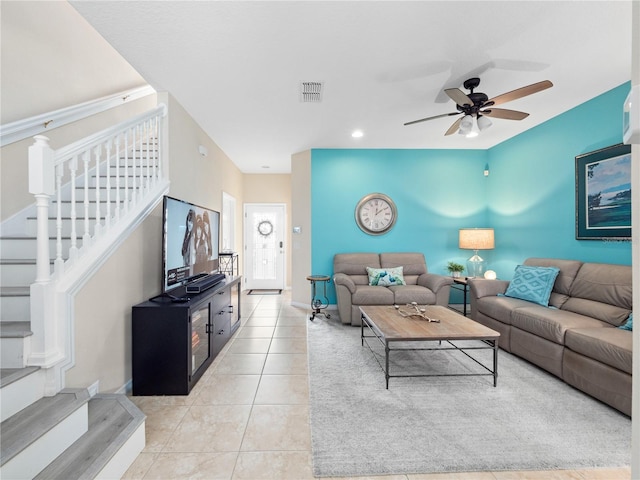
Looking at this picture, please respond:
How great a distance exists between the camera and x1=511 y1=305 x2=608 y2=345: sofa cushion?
2463 millimetres

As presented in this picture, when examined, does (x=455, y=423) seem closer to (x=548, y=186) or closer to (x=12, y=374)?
(x=12, y=374)

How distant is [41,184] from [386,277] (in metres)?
3.88

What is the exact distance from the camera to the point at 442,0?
1822 mm

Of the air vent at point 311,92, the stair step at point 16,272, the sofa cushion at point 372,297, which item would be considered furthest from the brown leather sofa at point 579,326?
the stair step at point 16,272

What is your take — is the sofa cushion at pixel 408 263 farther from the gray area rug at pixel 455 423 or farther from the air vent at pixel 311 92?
the air vent at pixel 311 92

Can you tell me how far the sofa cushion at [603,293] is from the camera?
8.27ft

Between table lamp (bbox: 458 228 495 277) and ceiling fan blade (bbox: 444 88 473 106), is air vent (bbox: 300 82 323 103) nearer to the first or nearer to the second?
ceiling fan blade (bbox: 444 88 473 106)

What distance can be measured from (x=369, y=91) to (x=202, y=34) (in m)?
1.60

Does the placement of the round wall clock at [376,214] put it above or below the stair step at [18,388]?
above

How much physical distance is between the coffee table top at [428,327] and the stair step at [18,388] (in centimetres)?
218

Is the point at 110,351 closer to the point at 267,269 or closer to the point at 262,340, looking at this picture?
the point at 262,340

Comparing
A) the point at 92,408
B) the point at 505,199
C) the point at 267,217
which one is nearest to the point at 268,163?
the point at 267,217

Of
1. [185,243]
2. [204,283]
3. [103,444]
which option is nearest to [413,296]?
[204,283]

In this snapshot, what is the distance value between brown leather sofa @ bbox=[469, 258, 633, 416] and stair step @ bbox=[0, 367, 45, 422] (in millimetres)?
3560
